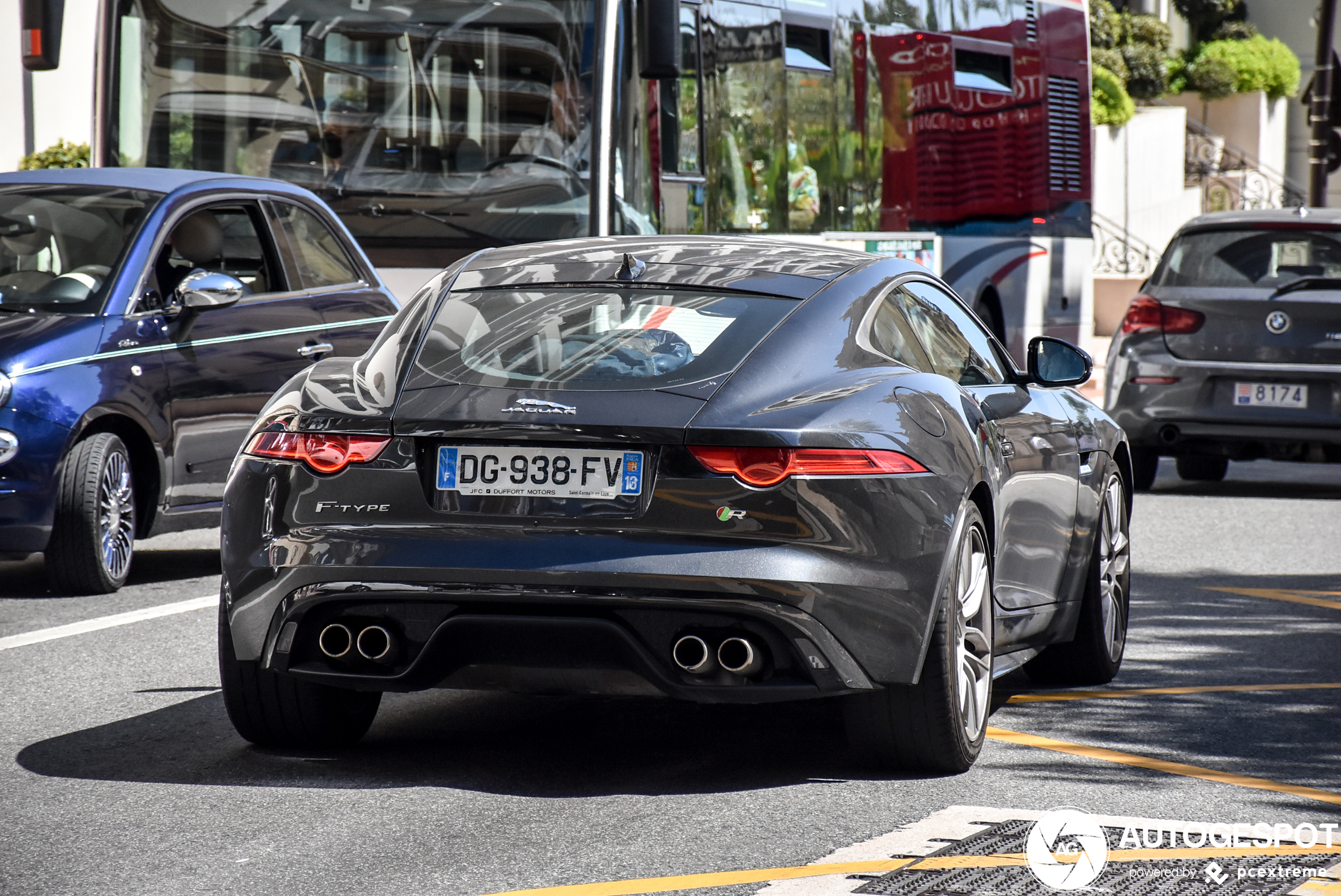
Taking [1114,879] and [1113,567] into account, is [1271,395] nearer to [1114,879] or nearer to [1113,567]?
[1113,567]

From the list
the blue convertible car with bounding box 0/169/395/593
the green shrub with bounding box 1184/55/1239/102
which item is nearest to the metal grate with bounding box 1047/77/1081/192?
the blue convertible car with bounding box 0/169/395/593

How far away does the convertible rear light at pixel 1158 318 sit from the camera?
41.4ft

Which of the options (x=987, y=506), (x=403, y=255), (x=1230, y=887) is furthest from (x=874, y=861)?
(x=403, y=255)

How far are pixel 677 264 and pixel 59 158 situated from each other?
17.2m

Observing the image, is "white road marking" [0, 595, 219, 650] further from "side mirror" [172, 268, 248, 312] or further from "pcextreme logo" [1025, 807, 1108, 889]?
"pcextreme logo" [1025, 807, 1108, 889]

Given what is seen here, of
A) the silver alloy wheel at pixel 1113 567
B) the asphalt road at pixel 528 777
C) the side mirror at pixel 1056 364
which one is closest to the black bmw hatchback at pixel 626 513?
the asphalt road at pixel 528 777

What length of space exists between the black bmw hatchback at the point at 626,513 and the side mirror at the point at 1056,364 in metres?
0.97

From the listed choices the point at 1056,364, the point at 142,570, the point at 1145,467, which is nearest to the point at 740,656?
the point at 1056,364

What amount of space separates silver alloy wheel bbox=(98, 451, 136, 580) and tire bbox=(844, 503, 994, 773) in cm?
412

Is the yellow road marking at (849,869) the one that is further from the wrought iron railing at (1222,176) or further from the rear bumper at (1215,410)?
the wrought iron railing at (1222,176)

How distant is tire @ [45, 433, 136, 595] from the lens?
806 cm

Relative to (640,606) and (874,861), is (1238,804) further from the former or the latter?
(640,606)

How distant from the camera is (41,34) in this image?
12.0m

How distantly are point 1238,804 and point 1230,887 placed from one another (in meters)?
0.79
